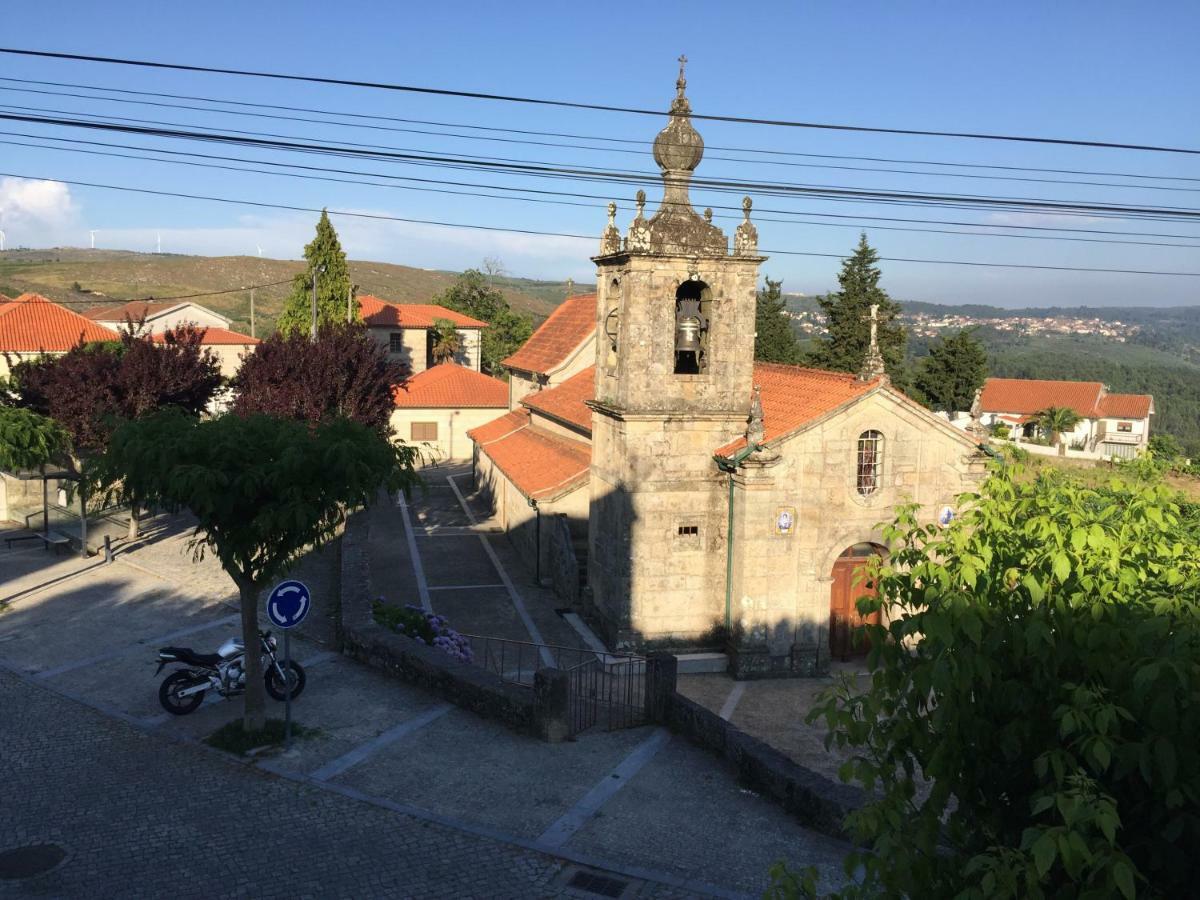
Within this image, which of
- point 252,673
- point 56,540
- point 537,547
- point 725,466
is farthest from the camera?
point 56,540

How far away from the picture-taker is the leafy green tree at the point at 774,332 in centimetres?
5594

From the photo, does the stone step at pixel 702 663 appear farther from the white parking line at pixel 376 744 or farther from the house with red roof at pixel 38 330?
the house with red roof at pixel 38 330

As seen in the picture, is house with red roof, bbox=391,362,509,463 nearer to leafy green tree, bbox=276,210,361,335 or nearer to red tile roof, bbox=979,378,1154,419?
leafy green tree, bbox=276,210,361,335

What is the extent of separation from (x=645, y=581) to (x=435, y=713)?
6095 millimetres

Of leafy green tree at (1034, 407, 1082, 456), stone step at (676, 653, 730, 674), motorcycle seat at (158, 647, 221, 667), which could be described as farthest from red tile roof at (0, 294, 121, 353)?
leafy green tree at (1034, 407, 1082, 456)

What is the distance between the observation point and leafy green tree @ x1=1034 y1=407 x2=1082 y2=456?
72375 millimetres

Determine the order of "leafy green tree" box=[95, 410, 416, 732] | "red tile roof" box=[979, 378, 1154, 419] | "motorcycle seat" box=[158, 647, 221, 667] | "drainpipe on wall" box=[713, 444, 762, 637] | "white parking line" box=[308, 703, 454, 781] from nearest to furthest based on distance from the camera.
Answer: "leafy green tree" box=[95, 410, 416, 732], "white parking line" box=[308, 703, 454, 781], "motorcycle seat" box=[158, 647, 221, 667], "drainpipe on wall" box=[713, 444, 762, 637], "red tile roof" box=[979, 378, 1154, 419]

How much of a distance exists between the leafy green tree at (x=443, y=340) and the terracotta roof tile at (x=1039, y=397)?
45004 millimetres

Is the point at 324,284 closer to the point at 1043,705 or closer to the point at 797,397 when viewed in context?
the point at 797,397

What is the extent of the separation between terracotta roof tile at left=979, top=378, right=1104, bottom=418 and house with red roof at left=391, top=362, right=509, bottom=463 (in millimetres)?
50656

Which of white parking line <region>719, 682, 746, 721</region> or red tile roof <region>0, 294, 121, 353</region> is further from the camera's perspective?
red tile roof <region>0, 294, 121, 353</region>

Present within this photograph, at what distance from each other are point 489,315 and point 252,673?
3146 inches

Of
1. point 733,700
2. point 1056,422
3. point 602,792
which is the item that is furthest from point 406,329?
point 602,792

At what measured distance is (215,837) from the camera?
35.6 ft
